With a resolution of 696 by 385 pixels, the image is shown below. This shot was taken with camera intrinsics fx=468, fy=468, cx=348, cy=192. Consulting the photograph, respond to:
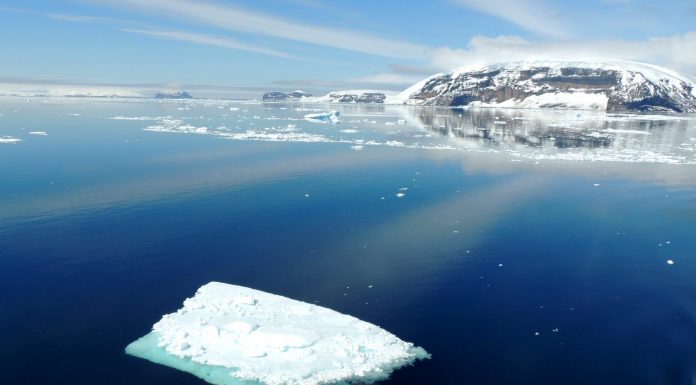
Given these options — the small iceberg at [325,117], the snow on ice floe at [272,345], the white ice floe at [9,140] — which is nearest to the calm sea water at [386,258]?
the snow on ice floe at [272,345]

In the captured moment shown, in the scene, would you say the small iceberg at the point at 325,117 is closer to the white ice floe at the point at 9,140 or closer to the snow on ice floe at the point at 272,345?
the white ice floe at the point at 9,140

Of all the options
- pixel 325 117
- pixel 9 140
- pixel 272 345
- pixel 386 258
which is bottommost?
pixel 272 345

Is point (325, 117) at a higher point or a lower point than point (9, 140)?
higher

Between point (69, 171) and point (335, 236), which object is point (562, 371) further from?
point (69, 171)

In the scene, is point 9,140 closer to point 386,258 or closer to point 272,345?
point 386,258

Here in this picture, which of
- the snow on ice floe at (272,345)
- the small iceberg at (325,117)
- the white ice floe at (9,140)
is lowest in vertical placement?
the snow on ice floe at (272,345)

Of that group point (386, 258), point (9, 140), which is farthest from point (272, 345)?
point (9, 140)

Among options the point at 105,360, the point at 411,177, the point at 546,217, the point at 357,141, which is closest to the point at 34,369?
the point at 105,360
